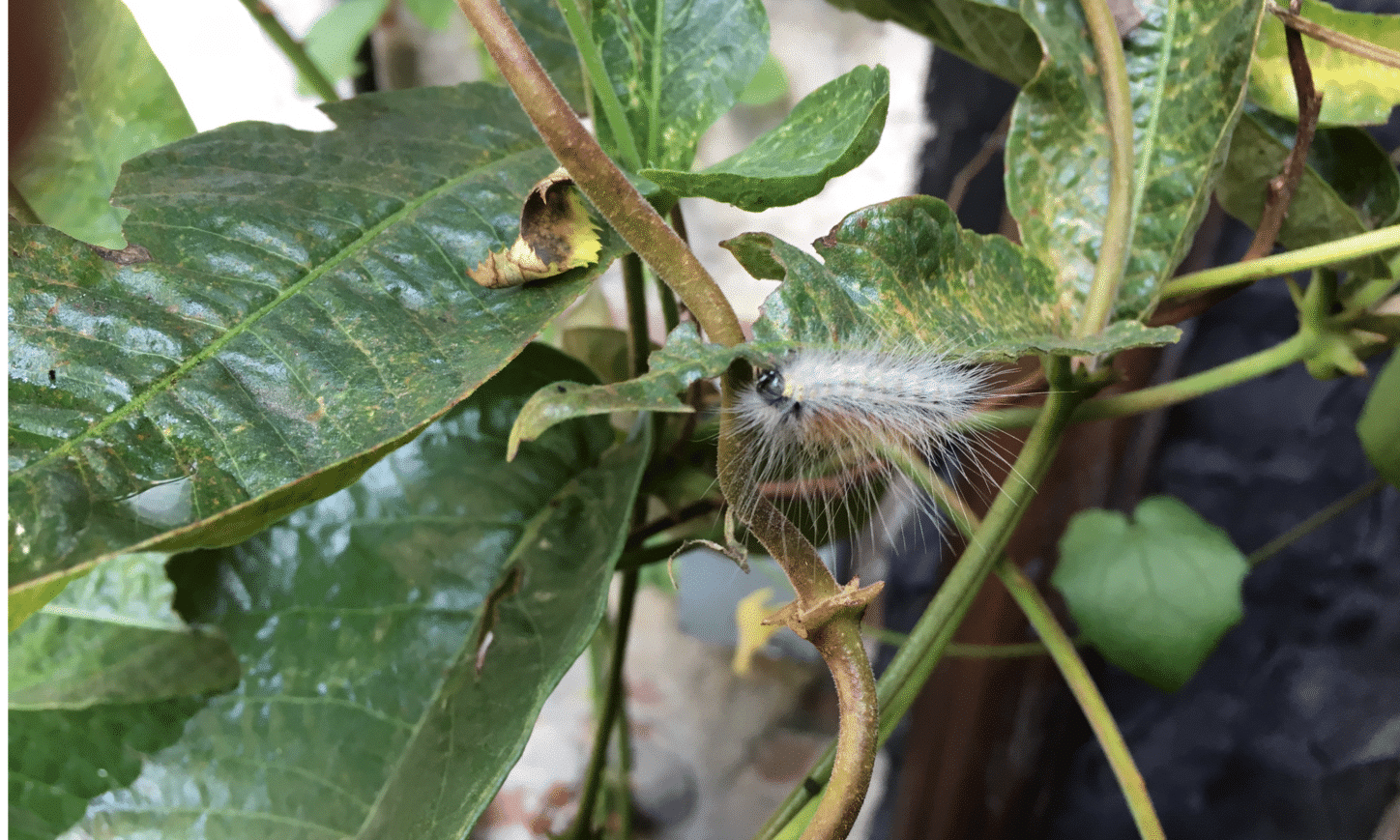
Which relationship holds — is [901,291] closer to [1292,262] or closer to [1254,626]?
[1292,262]

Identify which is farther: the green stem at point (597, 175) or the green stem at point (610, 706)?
the green stem at point (610, 706)

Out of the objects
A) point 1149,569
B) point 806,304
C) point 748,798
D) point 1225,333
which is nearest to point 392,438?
point 806,304

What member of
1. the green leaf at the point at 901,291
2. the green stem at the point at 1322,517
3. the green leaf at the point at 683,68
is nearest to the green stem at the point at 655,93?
the green leaf at the point at 683,68

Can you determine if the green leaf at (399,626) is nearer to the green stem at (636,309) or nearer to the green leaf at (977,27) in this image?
the green stem at (636,309)

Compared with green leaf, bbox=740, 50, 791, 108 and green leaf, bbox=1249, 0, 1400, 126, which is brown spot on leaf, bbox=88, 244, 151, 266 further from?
green leaf, bbox=740, 50, 791, 108

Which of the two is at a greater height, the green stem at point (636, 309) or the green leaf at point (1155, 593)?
the green stem at point (636, 309)

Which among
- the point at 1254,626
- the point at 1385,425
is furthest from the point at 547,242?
the point at 1254,626

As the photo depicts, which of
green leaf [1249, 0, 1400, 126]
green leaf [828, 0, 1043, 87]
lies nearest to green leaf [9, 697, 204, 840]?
green leaf [828, 0, 1043, 87]
